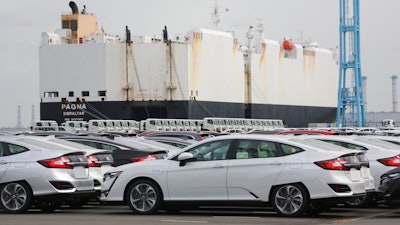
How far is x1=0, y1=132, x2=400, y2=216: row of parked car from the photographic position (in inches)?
603

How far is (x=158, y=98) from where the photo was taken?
75.1 metres

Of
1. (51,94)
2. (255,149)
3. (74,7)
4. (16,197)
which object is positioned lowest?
(16,197)

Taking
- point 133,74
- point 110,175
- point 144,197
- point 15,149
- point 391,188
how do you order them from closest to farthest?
point 391,188 < point 144,197 < point 110,175 < point 15,149 < point 133,74

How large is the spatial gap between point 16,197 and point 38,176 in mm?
635

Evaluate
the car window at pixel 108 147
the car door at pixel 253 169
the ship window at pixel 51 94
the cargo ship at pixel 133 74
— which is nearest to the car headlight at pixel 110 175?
the car door at pixel 253 169

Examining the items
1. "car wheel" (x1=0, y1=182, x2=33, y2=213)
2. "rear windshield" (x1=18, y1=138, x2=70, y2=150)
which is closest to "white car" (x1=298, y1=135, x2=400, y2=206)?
"rear windshield" (x1=18, y1=138, x2=70, y2=150)

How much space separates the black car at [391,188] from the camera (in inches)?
620

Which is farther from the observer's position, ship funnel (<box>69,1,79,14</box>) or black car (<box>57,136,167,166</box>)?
ship funnel (<box>69,1,79,14</box>)

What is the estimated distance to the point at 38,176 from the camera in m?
16.5

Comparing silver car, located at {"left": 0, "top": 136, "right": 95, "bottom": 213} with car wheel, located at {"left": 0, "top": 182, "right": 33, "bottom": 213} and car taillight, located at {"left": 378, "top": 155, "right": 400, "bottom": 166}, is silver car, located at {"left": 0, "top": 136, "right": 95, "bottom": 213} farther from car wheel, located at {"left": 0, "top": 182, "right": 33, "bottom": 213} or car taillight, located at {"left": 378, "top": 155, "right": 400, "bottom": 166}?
car taillight, located at {"left": 378, "top": 155, "right": 400, "bottom": 166}

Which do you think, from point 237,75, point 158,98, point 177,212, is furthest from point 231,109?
point 177,212

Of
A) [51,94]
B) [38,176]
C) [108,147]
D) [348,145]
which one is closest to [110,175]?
[38,176]

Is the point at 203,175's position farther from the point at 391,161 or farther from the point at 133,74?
the point at 133,74

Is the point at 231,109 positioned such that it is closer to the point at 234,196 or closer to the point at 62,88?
the point at 62,88
